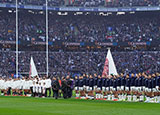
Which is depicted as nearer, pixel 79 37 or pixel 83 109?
pixel 83 109

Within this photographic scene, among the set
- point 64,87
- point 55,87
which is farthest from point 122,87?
point 55,87

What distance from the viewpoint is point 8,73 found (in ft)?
199

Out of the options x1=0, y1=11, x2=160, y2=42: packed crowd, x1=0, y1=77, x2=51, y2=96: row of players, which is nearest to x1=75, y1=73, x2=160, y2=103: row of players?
x1=0, y1=77, x2=51, y2=96: row of players

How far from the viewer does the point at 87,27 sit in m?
73.4

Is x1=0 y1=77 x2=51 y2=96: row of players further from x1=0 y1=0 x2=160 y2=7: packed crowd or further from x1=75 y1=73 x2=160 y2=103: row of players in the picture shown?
x1=0 y1=0 x2=160 y2=7: packed crowd

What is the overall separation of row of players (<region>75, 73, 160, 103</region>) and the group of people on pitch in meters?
0.98

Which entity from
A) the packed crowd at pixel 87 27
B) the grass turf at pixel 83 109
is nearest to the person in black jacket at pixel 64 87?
the grass turf at pixel 83 109

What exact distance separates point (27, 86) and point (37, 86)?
2532 mm

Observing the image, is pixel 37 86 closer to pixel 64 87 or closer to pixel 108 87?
pixel 64 87

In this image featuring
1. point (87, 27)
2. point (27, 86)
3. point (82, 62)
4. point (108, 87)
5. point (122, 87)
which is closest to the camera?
point (122, 87)

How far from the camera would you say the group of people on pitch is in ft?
101

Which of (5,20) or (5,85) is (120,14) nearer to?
(5,20)

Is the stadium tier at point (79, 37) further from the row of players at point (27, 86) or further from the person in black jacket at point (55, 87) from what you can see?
the person in black jacket at point (55, 87)

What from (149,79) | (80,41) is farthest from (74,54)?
(149,79)
